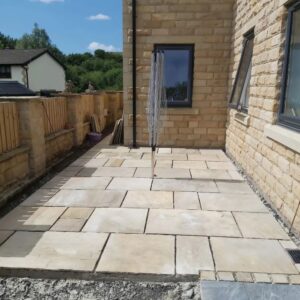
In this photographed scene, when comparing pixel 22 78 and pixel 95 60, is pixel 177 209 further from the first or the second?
pixel 95 60

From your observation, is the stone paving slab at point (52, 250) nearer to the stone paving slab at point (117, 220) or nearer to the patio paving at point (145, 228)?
the patio paving at point (145, 228)

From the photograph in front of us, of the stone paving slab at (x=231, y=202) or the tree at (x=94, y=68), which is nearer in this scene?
the stone paving slab at (x=231, y=202)

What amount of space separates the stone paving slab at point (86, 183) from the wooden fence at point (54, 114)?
150 centimetres

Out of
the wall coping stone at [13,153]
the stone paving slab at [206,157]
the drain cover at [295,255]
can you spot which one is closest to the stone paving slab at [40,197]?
the wall coping stone at [13,153]

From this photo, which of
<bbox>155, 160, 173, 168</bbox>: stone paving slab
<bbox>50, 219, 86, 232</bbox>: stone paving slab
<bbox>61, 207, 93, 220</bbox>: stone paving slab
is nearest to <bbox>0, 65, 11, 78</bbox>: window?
<bbox>155, 160, 173, 168</bbox>: stone paving slab

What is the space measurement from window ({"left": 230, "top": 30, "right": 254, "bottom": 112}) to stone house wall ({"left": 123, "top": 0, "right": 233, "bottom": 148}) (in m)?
0.92

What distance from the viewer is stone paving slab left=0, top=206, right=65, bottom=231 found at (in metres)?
3.35

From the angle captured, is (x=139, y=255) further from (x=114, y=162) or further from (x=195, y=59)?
(x=195, y=59)

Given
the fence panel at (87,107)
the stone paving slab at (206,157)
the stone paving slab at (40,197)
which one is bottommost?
the stone paving slab at (206,157)

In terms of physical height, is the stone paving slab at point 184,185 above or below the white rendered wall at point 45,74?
below

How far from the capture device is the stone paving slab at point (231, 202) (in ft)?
12.9

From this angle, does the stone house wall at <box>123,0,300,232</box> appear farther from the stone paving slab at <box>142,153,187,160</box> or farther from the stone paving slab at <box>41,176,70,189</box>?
the stone paving slab at <box>41,176,70,189</box>

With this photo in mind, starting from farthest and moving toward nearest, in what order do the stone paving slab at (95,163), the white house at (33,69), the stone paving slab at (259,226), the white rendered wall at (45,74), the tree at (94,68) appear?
the tree at (94,68) → the white rendered wall at (45,74) → the white house at (33,69) → the stone paving slab at (95,163) → the stone paving slab at (259,226)

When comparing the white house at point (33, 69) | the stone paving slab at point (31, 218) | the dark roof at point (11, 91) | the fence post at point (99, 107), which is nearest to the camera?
the stone paving slab at point (31, 218)
